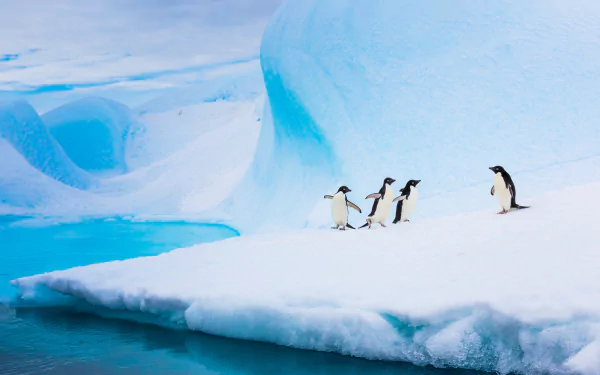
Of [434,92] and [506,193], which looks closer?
[506,193]

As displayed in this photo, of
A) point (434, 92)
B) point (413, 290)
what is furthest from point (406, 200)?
point (434, 92)

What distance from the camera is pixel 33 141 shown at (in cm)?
1511

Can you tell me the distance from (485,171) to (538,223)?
339 cm

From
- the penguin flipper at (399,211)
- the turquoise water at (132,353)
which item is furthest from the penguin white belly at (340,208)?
the turquoise water at (132,353)

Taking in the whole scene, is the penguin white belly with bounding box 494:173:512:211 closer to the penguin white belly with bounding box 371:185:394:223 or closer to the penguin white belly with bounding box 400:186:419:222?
the penguin white belly with bounding box 400:186:419:222

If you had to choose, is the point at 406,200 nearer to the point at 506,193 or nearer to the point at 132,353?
the point at 506,193

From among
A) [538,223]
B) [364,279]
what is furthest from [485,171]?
[364,279]

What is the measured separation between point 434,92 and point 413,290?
198 inches

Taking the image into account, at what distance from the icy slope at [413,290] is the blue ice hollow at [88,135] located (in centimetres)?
1348

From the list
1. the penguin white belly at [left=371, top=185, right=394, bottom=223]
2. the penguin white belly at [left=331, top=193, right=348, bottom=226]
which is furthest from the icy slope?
the penguin white belly at [left=331, top=193, right=348, bottom=226]

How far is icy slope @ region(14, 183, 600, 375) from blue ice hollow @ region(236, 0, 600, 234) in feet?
9.08

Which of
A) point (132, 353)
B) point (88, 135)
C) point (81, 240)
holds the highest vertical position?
point (88, 135)

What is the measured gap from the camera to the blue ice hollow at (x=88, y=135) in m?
17.7

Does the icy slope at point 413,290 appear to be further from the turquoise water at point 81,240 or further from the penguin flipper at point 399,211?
the turquoise water at point 81,240
